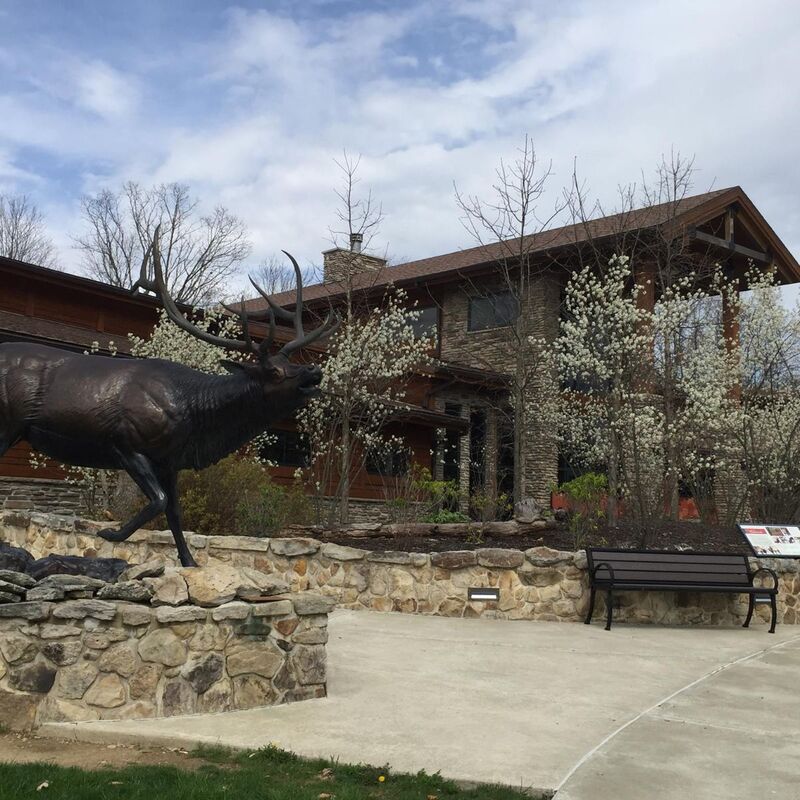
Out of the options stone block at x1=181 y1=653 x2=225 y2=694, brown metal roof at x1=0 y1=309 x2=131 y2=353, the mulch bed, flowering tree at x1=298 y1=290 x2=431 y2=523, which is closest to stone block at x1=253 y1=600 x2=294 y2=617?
stone block at x1=181 y1=653 x2=225 y2=694

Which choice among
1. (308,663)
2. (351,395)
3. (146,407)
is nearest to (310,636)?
(308,663)

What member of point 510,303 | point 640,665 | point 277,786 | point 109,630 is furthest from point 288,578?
point 510,303

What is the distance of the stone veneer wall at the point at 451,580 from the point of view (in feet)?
35.8

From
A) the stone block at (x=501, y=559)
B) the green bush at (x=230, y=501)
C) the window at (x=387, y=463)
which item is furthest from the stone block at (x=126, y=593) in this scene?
the window at (x=387, y=463)

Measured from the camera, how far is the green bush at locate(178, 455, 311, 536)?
12742 millimetres

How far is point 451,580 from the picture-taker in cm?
1101

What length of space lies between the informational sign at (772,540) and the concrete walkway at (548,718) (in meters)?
2.36

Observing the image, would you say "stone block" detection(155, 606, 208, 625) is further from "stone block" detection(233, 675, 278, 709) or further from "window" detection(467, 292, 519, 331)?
"window" detection(467, 292, 519, 331)

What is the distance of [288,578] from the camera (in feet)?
36.8

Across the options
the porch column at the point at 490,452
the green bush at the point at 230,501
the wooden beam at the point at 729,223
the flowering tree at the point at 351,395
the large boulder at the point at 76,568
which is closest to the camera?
the large boulder at the point at 76,568

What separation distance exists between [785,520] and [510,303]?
11.5 meters

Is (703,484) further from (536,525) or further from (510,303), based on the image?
(510,303)

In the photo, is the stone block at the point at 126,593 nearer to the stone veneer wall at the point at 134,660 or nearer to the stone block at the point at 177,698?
the stone veneer wall at the point at 134,660

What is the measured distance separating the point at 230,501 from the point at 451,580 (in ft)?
12.8
